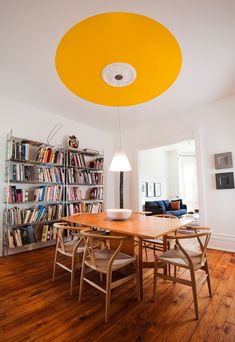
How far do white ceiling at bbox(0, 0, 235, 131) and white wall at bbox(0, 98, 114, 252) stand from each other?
19cm

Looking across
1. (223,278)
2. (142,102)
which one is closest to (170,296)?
(223,278)

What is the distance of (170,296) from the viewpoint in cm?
179

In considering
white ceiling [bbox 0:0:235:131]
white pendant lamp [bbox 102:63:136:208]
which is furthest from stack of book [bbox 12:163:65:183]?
white pendant lamp [bbox 102:63:136:208]

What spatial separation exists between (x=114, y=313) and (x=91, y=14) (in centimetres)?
279

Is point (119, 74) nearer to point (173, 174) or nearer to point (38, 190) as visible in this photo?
point (38, 190)

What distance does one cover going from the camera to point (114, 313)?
153 centimetres

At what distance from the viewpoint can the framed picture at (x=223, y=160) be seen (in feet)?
10.7

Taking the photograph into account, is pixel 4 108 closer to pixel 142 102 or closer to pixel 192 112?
pixel 142 102

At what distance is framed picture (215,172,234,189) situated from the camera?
3238 millimetres

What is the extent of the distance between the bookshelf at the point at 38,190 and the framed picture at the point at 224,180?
2669 mm

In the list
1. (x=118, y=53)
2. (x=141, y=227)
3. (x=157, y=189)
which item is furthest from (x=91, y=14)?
(x=157, y=189)

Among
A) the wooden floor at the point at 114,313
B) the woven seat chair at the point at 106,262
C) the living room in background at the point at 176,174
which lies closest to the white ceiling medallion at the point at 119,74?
the woven seat chair at the point at 106,262

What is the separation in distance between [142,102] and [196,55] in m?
1.24

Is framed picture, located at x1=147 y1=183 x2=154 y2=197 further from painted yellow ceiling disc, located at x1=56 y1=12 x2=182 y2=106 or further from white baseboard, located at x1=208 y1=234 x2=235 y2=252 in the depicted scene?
painted yellow ceiling disc, located at x1=56 y1=12 x2=182 y2=106
